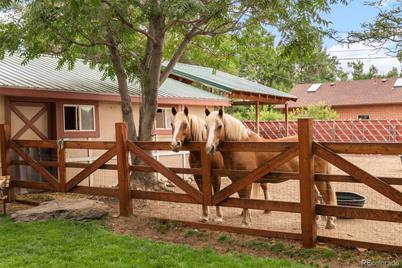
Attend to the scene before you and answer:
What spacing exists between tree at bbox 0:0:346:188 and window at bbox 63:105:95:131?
4.11 feet

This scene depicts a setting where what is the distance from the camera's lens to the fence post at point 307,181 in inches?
207

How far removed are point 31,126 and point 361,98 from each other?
28.2 m

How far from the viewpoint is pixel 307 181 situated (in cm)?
526

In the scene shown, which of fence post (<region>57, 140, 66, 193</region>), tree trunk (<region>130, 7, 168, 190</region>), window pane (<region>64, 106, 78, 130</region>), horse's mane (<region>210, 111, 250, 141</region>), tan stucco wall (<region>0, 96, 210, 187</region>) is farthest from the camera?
window pane (<region>64, 106, 78, 130</region>)

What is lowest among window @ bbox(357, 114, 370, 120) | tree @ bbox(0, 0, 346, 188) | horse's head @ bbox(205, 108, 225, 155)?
horse's head @ bbox(205, 108, 225, 155)

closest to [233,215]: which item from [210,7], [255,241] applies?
[255,241]

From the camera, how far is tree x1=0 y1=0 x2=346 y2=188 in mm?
7586

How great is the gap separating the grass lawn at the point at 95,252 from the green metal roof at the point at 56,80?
4.04 metres

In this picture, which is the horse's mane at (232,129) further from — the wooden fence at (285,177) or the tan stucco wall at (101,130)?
the tan stucco wall at (101,130)

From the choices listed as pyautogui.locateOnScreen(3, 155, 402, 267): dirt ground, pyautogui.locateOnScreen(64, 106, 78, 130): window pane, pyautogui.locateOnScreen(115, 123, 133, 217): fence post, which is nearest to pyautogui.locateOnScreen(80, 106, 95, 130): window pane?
pyautogui.locateOnScreen(64, 106, 78, 130): window pane

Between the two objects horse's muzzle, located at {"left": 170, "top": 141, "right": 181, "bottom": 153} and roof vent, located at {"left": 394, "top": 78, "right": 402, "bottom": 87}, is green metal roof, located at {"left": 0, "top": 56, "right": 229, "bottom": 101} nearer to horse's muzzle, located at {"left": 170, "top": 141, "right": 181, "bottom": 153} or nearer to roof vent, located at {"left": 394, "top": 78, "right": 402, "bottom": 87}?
horse's muzzle, located at {"left": 170, "top": 141, "right": 181, "bottom": 153}

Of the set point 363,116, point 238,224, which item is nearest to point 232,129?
point 238,224

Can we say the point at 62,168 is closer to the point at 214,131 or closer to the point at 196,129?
the point at 196,129

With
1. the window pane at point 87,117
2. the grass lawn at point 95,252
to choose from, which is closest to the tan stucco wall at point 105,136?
the window pane at point 87,117
